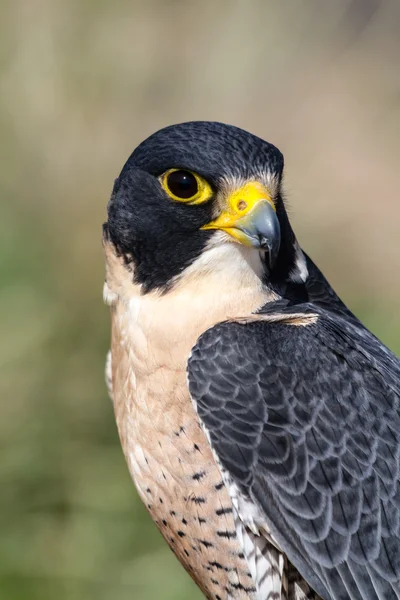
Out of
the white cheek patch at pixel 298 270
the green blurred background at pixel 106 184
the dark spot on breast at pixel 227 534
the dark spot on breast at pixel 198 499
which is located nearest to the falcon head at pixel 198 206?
the white cheek patch at pixel 298 270

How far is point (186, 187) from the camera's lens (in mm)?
3568

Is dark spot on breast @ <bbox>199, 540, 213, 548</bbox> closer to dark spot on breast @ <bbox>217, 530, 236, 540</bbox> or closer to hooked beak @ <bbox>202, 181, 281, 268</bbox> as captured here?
dark spot on breast @ <bbox>217, 530, 236, 540</bbox>

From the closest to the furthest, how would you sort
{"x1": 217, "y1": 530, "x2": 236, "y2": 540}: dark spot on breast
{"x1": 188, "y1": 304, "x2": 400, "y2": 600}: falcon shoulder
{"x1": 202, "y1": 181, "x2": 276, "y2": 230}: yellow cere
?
{"x1": 188, "y1": 304, "x2": 400, "y2": 600}: falcon shoulder
{"x1": 217, "y1": 530, "x2": 236, "y2": 540}: dark spot on breast
{"x1": 202, "y1": 181, "x2": 276, "y2": 230}: yellow cere

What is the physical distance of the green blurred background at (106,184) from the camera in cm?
594

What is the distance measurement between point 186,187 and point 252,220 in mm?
317

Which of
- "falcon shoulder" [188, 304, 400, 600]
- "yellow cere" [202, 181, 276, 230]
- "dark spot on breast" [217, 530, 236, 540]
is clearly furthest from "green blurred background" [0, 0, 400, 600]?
"yellow cere" [202, 181, 276, 230]

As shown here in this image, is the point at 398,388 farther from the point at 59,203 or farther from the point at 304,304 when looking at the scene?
the point at 59,203

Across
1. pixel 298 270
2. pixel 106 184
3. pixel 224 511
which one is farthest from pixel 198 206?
pixel 106 184

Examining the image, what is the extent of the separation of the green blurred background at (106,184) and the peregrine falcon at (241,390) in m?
2.31

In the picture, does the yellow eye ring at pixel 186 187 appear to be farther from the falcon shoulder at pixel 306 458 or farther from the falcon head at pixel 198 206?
the falcon shoulder at pixel 306 458

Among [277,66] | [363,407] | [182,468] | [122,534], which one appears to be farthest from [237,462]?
[277,66]

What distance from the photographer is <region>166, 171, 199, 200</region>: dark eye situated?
355cm

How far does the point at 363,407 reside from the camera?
3.42 meters

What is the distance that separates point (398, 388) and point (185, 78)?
193 inches
